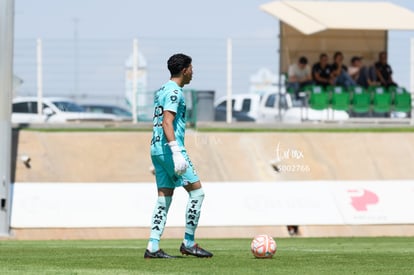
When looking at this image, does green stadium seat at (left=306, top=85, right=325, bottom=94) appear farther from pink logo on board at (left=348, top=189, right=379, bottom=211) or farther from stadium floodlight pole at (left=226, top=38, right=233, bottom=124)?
pink logo on board at (left=348, top=189, right=379, bottom=211)

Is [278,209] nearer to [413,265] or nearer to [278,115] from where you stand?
[278,115]

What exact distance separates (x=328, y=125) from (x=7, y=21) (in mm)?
10411

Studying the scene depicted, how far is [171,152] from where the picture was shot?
13297 millimetres

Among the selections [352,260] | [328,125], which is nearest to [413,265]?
[352,260]

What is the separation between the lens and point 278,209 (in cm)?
2581

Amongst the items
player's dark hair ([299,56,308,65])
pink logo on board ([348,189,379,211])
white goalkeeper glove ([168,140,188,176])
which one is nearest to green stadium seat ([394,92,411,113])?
player's dark hair ([299,56,308,65])

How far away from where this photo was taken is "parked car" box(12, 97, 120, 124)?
31641mm

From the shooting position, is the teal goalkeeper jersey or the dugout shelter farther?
the dugout shelter

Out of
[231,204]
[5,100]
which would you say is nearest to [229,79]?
[231,204]

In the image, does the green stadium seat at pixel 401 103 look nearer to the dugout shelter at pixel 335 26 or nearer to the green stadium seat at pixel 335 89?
the dugout shelter at pixel 335 26

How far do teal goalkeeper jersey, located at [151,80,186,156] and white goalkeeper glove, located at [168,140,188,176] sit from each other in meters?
0.15

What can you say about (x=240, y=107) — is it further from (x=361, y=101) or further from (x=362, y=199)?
(x=362, y=199)

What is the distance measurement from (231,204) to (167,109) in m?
12.6

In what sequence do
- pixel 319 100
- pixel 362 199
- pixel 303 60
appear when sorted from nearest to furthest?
pixel 362 199 → pixel 319 100 → pixel 303 60
